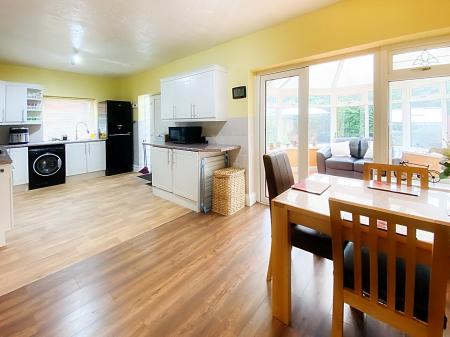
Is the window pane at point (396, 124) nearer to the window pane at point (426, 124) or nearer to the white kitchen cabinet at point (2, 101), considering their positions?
the window pane at point (426, 124)

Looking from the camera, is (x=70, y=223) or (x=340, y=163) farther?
(x=340, y=163)

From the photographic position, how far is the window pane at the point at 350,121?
18.1 ft

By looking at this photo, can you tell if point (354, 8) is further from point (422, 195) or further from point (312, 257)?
point (312, 257)

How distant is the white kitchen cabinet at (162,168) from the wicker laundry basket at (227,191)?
878 millimetres

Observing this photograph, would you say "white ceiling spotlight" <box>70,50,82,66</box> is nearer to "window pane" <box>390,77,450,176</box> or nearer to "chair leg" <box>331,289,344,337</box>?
"window pane" <box>390,77,450,176</box>

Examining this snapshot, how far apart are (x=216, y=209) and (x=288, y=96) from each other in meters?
1.89

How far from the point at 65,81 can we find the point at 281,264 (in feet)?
20.3

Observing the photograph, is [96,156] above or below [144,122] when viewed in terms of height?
below

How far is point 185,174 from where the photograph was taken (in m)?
3.60

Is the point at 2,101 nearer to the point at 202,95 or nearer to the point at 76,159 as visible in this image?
the point at 76,159

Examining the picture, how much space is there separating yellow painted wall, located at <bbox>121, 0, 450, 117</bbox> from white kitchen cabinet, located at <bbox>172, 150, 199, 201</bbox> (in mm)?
987

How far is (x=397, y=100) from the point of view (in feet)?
8.31

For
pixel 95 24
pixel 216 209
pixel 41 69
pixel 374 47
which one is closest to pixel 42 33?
pixel 95 24

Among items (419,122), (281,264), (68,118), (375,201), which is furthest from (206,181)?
(68,118)
